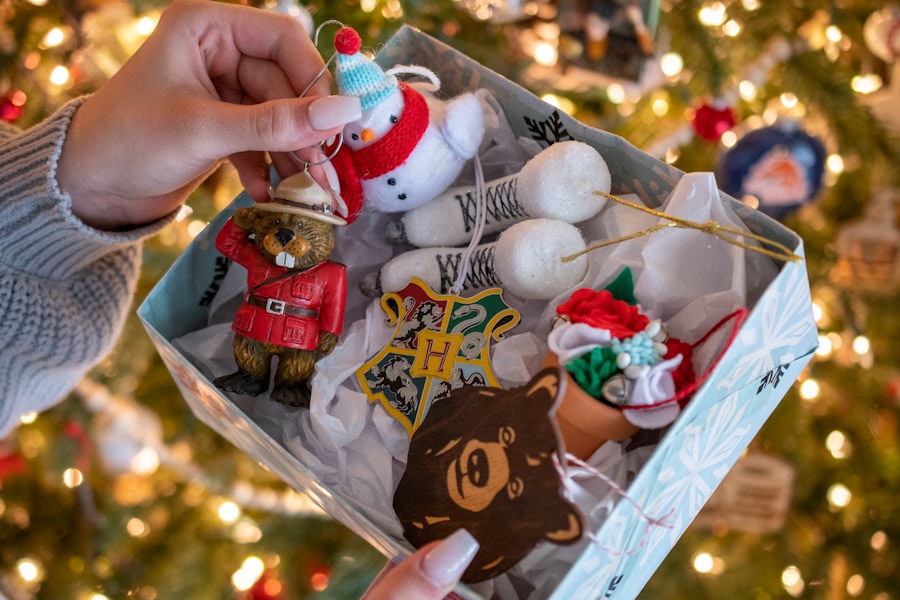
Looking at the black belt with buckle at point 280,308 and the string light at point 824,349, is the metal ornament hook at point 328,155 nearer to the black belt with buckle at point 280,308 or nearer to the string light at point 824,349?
the black belt with buckle at point 280,308

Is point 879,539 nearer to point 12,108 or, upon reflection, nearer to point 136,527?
point 136,527

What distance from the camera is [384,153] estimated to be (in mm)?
748

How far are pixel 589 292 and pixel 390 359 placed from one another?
225 millimetres

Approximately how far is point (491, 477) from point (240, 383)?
0.31 m

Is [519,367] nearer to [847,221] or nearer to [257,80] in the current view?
[257,80]

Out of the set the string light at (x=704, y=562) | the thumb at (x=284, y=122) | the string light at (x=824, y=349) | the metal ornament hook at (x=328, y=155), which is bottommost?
the string light at (x=704, y=562)

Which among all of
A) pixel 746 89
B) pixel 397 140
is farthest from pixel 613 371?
pixel 746 89

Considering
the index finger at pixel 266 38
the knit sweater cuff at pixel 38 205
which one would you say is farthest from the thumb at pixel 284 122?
the knit sweater cuff at pixel 38 205

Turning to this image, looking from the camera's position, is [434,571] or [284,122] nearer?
[434,571]

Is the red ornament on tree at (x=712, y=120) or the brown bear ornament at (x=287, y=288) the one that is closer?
the brown bear ornament at (x=287, y=288)

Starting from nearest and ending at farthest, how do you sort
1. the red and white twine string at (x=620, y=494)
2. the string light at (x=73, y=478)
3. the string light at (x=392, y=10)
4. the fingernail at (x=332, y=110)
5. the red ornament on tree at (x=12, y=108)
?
the red and white twine string at (x=620, y=494) < the fingernail at (x=332, y=110) < the string light at (x=392, y=10) < the red ornament on tree at (x=12, y=108) < the string light at (x=73, y=478)

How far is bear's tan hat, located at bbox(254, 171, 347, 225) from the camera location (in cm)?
70

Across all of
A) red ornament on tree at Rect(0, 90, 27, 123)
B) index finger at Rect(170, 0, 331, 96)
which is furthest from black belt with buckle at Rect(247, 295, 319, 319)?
red ornament on tree at Rect(0, 90, 27, 123)

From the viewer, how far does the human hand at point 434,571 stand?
580 mm
